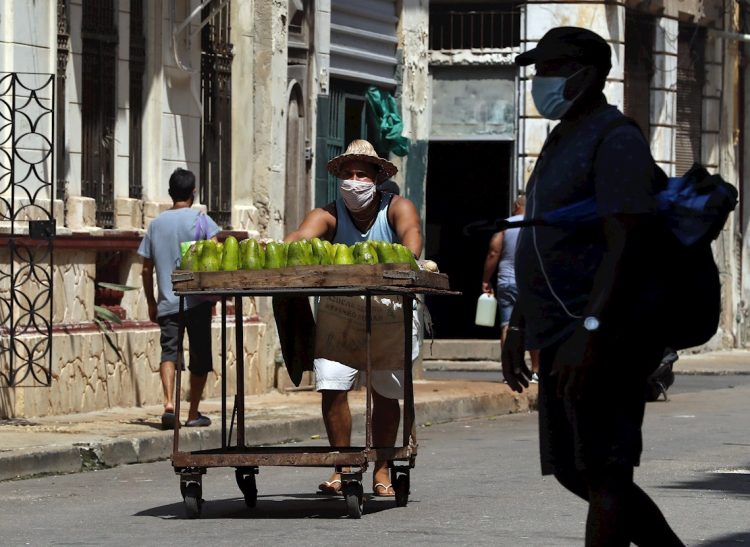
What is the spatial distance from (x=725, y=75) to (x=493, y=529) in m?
20.3

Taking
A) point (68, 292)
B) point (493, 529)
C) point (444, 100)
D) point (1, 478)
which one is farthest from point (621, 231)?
point (444, 100)

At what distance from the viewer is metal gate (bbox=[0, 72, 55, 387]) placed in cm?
1368

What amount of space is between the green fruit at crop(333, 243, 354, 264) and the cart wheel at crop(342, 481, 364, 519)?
1.04 m

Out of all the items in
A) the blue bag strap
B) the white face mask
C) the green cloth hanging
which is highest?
the green cloth hanging

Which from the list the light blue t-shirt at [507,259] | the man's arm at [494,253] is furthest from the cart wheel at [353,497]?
the man's arm at [494,253]

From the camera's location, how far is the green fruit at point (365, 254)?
958 centimetres

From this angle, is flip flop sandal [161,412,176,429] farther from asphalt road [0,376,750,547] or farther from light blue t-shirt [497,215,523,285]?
light blue t-shirt [497,215,523,285]

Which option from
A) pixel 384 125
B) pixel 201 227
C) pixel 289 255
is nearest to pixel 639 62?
pixel 384 125

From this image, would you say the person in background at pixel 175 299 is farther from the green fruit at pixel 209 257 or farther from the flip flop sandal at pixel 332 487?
the green fruit at pixel 209 257

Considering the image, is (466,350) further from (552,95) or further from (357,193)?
(552,95)

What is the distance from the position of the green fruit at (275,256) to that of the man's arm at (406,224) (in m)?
0.75

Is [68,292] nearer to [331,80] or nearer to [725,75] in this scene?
[331,80]

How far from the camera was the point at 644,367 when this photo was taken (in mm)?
6320

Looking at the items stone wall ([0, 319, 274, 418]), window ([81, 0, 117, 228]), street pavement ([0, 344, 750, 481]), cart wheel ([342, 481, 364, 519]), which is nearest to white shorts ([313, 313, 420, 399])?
cart wheel ([342, 481, 364, 519])
